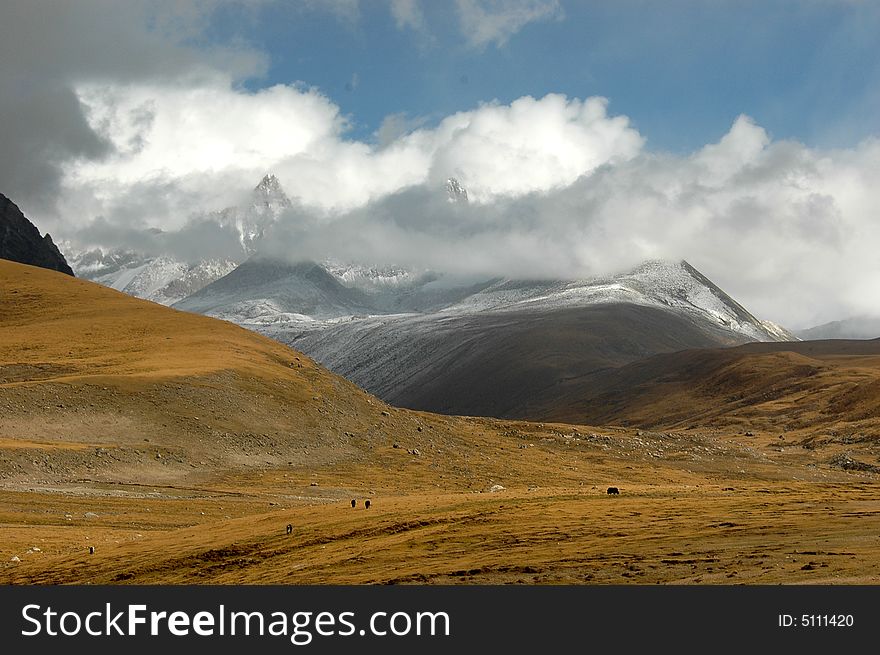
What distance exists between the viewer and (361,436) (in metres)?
69.1

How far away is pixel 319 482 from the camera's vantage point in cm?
5688

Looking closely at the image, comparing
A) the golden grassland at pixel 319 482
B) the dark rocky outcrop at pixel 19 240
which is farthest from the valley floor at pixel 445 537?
the dark rocky outcrop at pixel 19 240

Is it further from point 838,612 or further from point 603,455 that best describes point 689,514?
point 603,455

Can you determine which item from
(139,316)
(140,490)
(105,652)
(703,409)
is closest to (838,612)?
(105,652)

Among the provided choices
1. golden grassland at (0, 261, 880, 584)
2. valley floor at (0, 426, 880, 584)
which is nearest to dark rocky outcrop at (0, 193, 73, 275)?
golden grassland at (0, 261, 880, 584)

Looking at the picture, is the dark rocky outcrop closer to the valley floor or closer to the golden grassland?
the golden grassland

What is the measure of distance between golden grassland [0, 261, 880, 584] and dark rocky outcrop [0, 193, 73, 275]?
2933 inches

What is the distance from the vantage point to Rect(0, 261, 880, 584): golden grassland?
23281 millimetres

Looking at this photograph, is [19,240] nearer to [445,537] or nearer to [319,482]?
[319,482]

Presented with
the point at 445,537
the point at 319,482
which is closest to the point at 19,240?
the point at 319,482

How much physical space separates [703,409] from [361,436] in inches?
4378

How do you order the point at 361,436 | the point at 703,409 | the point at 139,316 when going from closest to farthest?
the point at 361,436, the point at 139,316, the point at 703,409

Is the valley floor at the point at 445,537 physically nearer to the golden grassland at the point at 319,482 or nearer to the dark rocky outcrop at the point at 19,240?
the golden grassland at the point at 319,482

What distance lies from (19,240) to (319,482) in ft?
482
